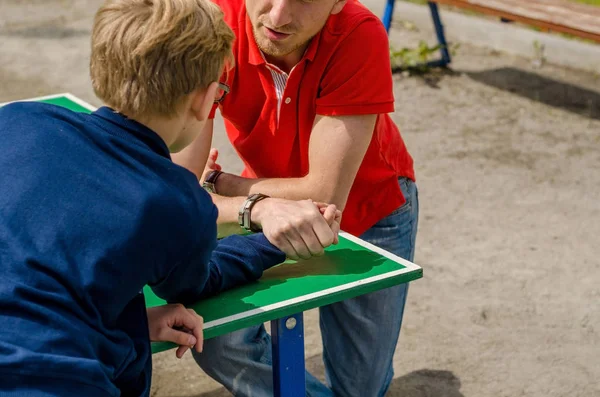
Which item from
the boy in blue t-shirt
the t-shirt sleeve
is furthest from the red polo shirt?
the boy in blue t-shirt

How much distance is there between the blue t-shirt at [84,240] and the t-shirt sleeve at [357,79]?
2.57 feet

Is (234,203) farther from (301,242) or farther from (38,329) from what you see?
(38,329)

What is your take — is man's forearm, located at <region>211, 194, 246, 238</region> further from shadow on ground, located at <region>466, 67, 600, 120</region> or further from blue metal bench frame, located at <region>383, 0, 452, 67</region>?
blue metal bench frame, located at <region>383, 0, 452, 67</region>

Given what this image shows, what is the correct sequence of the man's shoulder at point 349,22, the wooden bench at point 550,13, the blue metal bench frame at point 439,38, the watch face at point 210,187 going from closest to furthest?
the man's shoulder at point 349,22 → the watch face at point 210,187 → the wooden bench at point 550,13 → the blue metal bench frame at point 439,38

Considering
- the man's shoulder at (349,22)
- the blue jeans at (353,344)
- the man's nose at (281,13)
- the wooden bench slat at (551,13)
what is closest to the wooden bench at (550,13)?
the wooden bench slat at (551,13)

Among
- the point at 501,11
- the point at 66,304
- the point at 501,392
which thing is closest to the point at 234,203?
the point at 66,304

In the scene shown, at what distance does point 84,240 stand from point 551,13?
4629mm

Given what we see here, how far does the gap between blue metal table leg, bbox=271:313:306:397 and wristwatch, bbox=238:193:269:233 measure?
0.28m

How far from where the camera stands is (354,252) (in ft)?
7.52

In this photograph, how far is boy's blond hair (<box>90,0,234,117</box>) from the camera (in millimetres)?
1719

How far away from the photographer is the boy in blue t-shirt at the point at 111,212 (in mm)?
1554

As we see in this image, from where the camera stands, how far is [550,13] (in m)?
5.71

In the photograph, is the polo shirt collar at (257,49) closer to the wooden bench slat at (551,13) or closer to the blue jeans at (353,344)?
the blue jeans at (353,344)

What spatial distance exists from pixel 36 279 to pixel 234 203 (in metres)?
0.95
